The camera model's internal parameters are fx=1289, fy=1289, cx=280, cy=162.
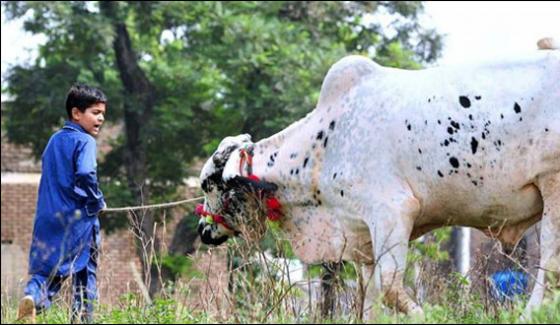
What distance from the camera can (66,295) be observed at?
8.07 meters

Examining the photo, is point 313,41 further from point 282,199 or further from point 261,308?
point 261,308

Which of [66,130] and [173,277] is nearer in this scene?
[66,130]

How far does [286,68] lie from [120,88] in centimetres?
308

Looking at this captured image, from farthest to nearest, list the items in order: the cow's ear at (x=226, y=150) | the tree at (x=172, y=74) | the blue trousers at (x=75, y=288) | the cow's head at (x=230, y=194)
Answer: the tree at (x=172, y=74)
the cow's ear at (x=226, y=150)
the cow's head at (x=230, y=194)
the blue trousers at (x=75, y=288)

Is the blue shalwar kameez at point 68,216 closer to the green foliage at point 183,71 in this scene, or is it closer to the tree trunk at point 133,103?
the green foliage at point 183,71

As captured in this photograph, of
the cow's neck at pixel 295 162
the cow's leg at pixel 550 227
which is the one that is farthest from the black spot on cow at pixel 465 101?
the cow's neck at pixel 295 162

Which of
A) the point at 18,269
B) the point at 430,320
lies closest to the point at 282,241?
the point at 430,320

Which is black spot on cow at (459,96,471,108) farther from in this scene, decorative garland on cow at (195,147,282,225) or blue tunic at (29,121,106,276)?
blue tunic at (29,121,106,276)

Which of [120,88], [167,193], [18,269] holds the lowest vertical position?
[18,269]

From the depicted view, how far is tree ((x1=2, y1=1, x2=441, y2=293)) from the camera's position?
21.0 meters

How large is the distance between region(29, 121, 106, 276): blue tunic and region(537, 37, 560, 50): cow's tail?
2838 mm

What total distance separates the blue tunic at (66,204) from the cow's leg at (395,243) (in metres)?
1.73

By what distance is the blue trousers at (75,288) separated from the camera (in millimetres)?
7328

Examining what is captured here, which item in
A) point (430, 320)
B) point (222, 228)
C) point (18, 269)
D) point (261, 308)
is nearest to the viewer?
point (430, 320)
